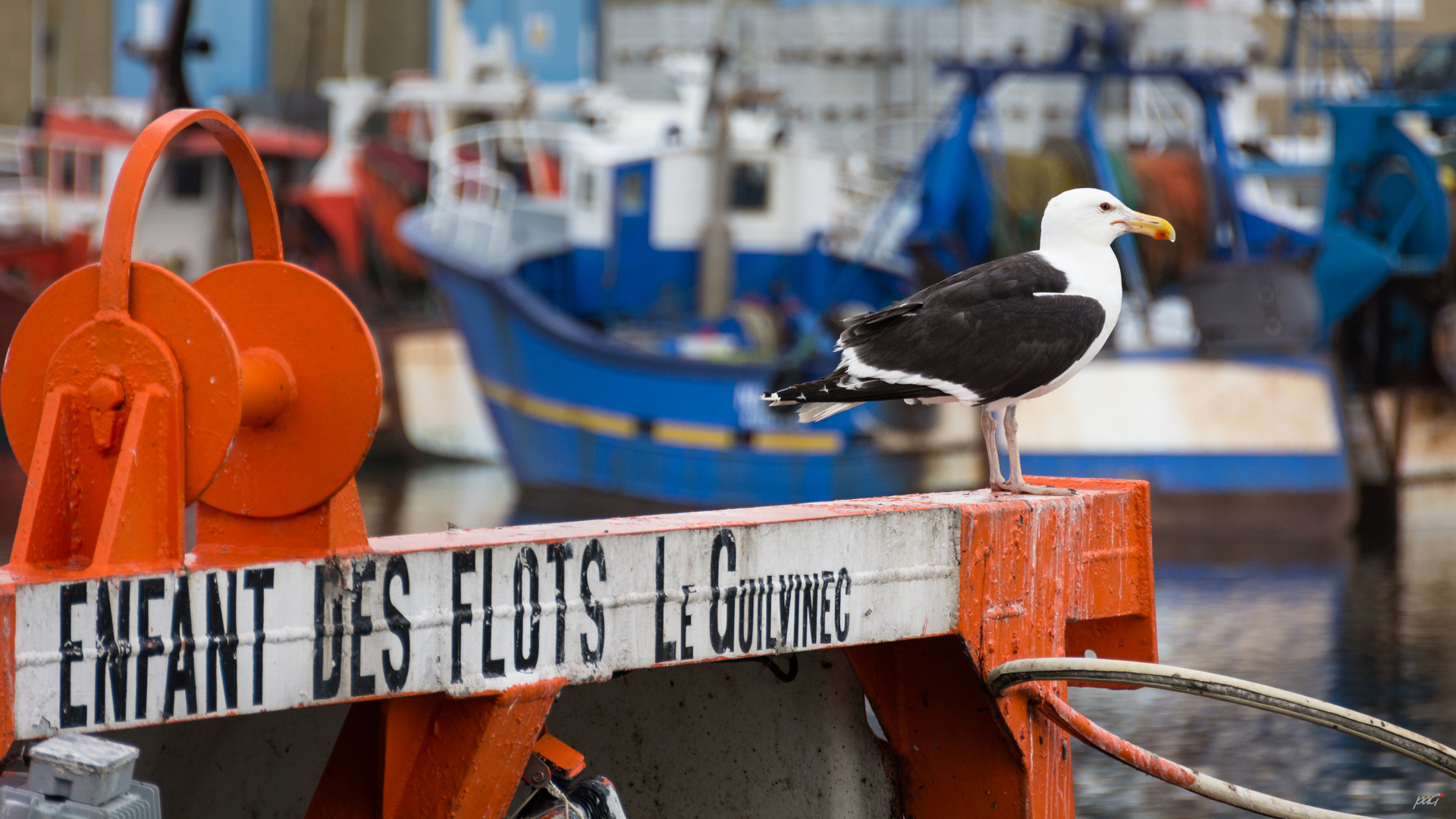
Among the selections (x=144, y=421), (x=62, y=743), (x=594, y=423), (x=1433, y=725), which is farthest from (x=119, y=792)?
(x=594, y=423)

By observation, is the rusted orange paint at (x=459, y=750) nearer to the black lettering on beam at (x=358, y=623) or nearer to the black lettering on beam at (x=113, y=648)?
the black lettering on beam at (x=358, y=623)

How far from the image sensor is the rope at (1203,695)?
3682 millimetres

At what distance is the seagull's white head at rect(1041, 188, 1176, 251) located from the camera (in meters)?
4.14

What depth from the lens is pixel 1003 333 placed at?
4.09 metres

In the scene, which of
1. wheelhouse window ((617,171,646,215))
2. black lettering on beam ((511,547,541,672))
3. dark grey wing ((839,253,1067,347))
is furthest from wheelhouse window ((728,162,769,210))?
black lettering on beam ((511,547,541,672))

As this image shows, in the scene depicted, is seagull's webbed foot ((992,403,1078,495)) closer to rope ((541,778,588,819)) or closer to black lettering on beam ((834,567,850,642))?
black lettering on beam ((834,567,850,642))

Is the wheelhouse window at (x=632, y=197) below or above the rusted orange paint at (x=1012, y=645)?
below

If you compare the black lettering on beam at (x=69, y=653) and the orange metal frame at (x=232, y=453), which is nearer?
the black lettering on beam at (x=69, y=653)

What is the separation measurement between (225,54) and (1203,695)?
111ft

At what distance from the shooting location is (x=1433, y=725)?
817 cm

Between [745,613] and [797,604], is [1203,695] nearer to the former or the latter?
[797,604]

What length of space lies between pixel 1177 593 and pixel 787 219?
6.36m

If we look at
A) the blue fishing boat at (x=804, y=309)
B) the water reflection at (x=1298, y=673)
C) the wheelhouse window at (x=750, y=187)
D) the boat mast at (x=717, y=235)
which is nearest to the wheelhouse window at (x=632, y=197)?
the blue fishing boat at (x=804, y=309)

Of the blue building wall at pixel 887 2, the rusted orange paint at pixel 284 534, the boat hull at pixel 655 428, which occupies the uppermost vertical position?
the blue building wall at pixel 887 2
